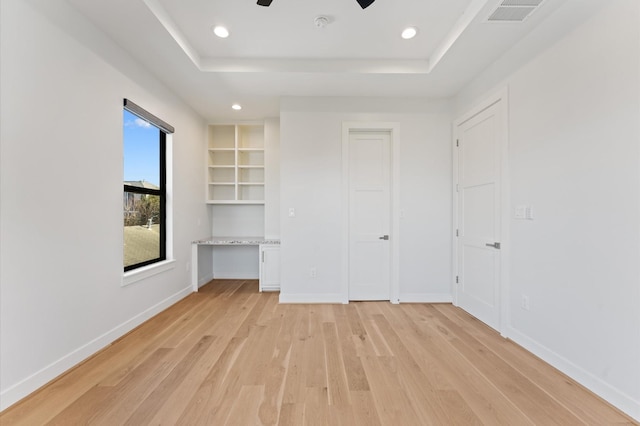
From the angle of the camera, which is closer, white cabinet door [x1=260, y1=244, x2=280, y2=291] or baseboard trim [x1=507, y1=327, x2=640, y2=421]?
baseboard trim [x1=507, y1=327, x2=640, y2=421]

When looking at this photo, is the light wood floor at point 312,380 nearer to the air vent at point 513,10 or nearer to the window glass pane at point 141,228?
the window glass pane at point 141,228

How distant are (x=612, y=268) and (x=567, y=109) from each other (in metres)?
1.17

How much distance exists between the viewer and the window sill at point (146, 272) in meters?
2.62

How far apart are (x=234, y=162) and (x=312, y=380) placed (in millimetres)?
3789

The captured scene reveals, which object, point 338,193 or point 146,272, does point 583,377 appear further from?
point 146,272

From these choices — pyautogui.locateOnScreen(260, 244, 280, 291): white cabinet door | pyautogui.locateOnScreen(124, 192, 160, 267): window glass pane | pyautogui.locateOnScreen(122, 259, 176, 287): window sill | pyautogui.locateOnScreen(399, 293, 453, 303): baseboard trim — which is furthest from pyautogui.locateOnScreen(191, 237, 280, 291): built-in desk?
pyautogui.locateOnScreen(399, 293, 453, 303): baseboard trim

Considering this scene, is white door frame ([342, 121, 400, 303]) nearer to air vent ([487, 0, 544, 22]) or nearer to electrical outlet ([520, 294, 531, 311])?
electrical outlet ([520, 294, 531, 311])

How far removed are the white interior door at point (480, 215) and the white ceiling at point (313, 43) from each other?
645mm

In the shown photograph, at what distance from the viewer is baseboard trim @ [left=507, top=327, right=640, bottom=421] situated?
1593mm

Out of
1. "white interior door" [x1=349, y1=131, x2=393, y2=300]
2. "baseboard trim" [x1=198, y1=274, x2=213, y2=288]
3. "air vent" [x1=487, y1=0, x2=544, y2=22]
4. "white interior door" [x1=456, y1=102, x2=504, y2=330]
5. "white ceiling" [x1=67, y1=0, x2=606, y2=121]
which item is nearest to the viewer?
"air vent" [x1=487, y1=0, x2=544, y2=22]

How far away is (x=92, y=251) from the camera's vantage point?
2.23 meters

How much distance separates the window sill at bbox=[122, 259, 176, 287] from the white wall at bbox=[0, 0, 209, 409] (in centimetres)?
8

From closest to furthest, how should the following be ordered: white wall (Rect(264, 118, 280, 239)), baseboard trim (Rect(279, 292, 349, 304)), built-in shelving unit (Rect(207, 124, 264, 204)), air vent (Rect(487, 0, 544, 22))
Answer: air vent (Rect(487, 0, 544, 22)) < baseboard trim (Rect(279, 292, 349, 304)) < white wall (Rect(264, 118, 280, 239)) < built-in shelving unit (Rect(207, 124, 264, 204))

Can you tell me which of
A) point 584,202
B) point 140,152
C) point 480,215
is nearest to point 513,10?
point 584,202
